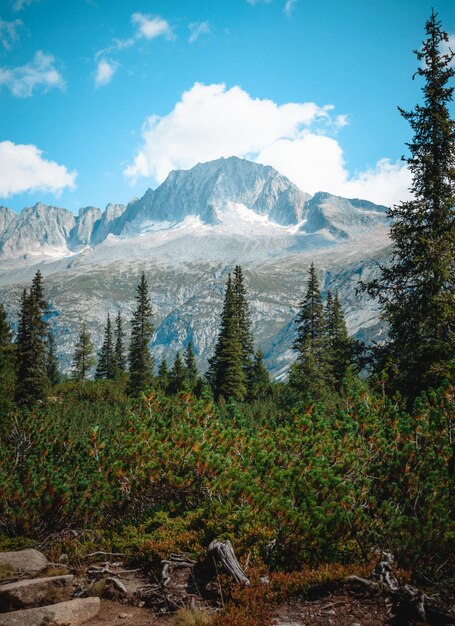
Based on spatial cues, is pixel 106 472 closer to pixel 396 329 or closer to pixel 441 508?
pixel 441 508

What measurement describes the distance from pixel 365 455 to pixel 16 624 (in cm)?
568

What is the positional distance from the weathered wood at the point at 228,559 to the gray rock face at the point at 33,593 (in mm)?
→ 2306

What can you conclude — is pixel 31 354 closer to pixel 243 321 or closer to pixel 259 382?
pixel 243 321

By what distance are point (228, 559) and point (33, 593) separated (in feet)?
9.49

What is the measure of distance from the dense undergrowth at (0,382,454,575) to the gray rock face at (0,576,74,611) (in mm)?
1443

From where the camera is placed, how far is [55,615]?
5785 mm

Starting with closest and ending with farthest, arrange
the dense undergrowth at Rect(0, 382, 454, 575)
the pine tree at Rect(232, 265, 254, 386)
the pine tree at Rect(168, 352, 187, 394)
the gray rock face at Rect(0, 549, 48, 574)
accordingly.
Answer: the dense undergrowth at Rect(0, 382, 454, 575)
the gray rock face at Rect(0, 549, 48, 574)
the pine tree at Rect(232, 265, 254, 386)
the pine tree at Rect(168, 352, 187, 394)

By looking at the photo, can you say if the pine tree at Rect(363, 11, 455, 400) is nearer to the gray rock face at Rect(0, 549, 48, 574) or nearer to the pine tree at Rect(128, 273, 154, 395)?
the gray rock face at Rect(0, 549, 48, 574)

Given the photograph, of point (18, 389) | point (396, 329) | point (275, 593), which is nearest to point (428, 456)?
point (275, 593)

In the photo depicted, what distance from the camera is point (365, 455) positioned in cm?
773

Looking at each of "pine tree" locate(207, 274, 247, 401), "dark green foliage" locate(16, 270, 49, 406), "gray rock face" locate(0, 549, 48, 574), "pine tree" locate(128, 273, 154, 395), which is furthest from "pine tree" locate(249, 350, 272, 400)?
"gray rock face" locate(0, 549, 48, 574)

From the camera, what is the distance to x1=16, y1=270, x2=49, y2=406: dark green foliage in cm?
4016

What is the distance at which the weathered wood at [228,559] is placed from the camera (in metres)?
6.31

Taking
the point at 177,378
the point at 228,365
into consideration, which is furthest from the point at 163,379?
the point at 228,365
